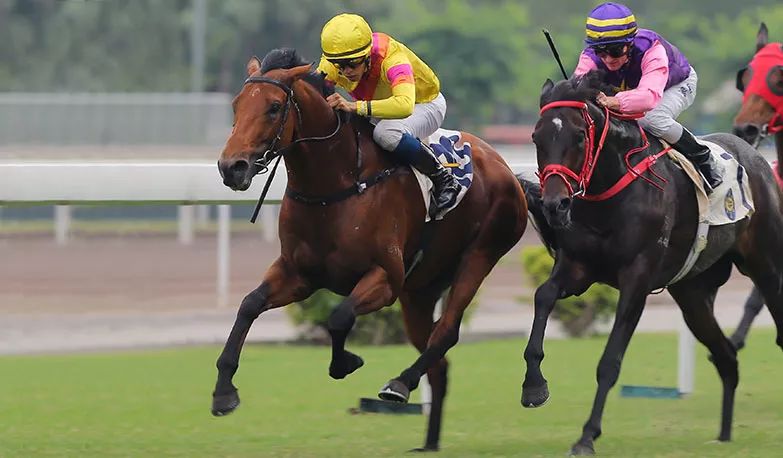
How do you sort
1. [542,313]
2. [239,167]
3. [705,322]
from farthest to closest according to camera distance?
1. [705,322]
2. [542,313]
3. [239,167]

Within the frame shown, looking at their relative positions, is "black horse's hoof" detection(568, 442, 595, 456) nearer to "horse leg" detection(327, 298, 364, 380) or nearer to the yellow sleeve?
"horse leg" detection(327, 298, 364, 380)

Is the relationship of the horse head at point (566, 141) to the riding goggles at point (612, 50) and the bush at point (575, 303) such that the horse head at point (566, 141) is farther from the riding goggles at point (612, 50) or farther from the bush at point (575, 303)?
the bush at point (575, 303)

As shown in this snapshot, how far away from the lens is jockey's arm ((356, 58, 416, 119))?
5984 millimetres

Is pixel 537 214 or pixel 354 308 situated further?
pixel 537 214

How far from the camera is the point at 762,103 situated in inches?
319

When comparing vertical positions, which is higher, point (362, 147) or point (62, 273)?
point (362, 147)

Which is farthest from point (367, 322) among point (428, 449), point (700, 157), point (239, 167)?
point (239, 167)

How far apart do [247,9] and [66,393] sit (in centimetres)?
3109

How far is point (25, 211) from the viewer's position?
2803 cm

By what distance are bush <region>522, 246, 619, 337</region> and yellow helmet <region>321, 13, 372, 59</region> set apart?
231 inches

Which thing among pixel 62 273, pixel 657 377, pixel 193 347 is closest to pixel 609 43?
pixel 657 377

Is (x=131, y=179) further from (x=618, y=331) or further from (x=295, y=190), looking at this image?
(x=618, y=331)

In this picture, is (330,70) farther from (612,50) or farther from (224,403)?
(224,403)

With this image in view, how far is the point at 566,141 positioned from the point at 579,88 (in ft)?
0.90
